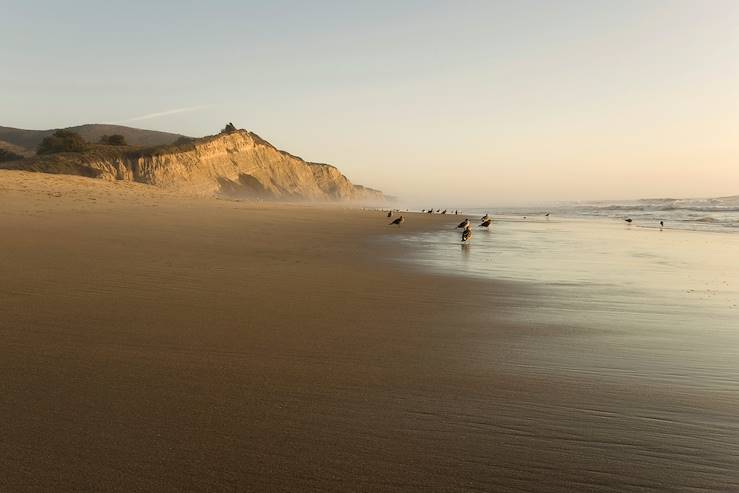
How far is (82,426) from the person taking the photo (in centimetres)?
238

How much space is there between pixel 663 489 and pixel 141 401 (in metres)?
2.51

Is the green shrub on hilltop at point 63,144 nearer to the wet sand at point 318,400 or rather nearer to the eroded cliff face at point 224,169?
the eroded cliff face at point 224,169

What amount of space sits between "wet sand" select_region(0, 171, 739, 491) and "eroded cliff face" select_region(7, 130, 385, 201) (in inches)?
1519

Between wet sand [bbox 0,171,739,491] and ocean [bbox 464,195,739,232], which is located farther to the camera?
ocean [bbox 464,195,739,232]

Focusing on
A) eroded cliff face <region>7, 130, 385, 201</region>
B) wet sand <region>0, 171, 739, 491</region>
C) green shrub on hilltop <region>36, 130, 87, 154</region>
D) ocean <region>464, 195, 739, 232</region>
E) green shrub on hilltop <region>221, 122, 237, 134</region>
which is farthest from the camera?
green shrub on hilltop <region>221, 122, 237, 134</region>

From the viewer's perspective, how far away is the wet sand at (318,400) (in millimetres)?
2119

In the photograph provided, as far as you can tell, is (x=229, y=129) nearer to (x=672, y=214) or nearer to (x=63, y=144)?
(x=63, y=144)

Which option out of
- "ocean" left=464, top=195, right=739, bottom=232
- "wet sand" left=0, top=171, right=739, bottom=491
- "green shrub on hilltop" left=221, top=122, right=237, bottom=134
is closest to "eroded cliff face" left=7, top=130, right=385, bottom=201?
"green shrub on hilltop" left=221, top=122, right=237, bottom=134

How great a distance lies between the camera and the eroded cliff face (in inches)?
1730

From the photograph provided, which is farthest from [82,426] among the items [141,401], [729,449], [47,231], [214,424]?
[47,231]

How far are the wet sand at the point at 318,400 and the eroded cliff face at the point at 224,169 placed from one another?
3858cm

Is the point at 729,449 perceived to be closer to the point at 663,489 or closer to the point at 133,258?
the point at 663,489

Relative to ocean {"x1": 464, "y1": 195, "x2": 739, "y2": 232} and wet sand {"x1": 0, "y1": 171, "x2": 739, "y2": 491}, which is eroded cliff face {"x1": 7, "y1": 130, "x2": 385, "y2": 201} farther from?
wet sand {"x1": 0, "y1": 171, "x2": 739, "y2": 491}

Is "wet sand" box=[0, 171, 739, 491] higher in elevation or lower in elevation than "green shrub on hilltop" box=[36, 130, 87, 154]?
lower
